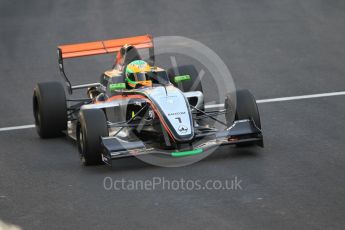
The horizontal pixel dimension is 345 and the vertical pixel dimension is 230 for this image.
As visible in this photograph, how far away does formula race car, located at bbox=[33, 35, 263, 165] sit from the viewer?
11.8 meters

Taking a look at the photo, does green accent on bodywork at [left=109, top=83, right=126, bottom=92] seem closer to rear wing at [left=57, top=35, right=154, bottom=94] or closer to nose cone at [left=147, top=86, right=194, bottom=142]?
nose cone at [left=147, top=86, right=194, bottom=142]

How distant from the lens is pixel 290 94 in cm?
1642

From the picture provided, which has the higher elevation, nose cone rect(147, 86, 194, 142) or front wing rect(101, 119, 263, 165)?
nose cone rect(147, 86, 194, 142)

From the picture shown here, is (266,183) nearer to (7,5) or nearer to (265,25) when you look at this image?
(265,25)

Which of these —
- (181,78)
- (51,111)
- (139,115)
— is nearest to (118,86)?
(139,115)

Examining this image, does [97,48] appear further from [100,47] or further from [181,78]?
[181,78]

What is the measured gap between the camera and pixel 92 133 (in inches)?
469

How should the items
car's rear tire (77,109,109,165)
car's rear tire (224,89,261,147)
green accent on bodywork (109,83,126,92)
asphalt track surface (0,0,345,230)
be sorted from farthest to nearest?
green accent on bodywork (109,83,126,92) < car's rear tire (224,89,261,147) < car's rear tire (77,109,109,165) < asphalt track surface (0,0,345,230)

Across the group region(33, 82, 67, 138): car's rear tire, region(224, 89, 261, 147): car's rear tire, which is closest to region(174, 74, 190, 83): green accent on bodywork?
region(224, 89, 261, 147): car's rear tire

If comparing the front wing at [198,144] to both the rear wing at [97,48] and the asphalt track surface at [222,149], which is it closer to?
the asphalt track surface at [222,149]

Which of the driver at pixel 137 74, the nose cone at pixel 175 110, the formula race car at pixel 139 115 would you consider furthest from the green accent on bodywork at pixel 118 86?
the nose cone at pixel 175 110

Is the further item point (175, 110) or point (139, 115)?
point (139, 115)

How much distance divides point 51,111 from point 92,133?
92.2 inches

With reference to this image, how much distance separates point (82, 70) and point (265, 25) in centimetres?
525
